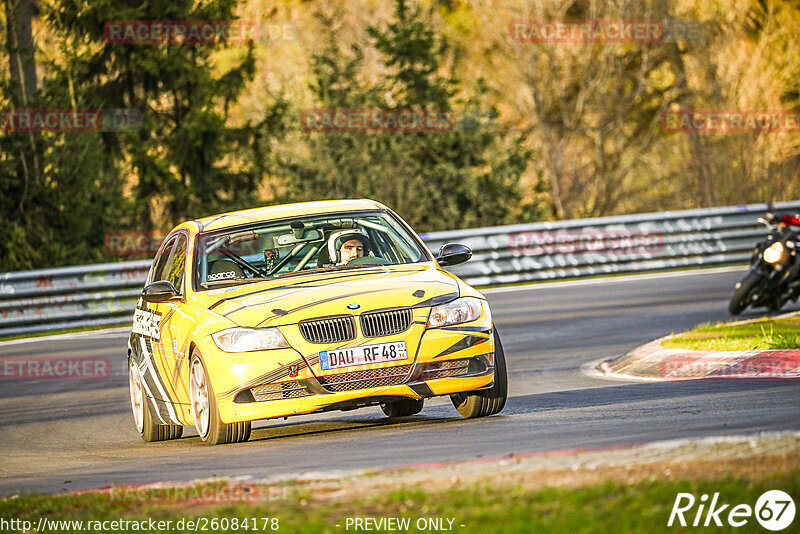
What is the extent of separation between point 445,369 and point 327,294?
0.96m

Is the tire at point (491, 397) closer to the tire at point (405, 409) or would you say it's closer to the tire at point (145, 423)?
the tire at point (405, 409)

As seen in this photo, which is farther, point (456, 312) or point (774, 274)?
point (774, 274)

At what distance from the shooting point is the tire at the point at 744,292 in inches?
659

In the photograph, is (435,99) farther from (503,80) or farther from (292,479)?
(292,479)

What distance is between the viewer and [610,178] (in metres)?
39.8

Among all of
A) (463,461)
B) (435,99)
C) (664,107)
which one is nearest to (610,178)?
(664,107)

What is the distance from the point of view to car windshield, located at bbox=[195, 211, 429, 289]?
10.1 metres

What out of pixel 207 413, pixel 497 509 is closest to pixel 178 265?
pixel 207 413

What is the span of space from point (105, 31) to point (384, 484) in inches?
977

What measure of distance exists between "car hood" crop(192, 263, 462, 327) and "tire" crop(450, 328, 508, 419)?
58 centimetres
